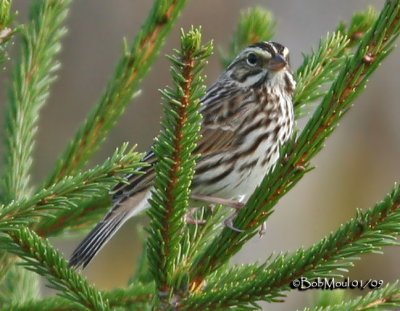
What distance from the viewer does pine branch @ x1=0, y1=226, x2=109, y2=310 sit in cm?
196

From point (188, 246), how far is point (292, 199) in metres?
8.35

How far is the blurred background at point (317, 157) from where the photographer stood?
9867mm

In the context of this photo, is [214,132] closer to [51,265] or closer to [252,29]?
[252,29]

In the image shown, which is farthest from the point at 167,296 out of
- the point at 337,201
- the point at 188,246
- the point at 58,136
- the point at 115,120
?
the point at 337,201

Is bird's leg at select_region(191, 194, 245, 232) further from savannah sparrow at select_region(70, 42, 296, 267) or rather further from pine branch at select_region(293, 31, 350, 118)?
pine branch at select_region(293, 31, 350, 118)

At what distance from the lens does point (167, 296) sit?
2.03 meters

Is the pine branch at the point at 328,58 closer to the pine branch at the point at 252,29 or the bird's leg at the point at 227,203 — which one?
the pine branch at the point at 252,29

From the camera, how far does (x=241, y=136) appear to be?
11.1 ft

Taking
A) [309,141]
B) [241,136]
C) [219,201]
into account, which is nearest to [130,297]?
[219,201]

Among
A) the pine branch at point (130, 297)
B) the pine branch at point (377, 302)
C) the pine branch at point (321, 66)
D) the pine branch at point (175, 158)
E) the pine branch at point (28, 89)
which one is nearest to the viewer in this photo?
the pine branch at point (175, 158)

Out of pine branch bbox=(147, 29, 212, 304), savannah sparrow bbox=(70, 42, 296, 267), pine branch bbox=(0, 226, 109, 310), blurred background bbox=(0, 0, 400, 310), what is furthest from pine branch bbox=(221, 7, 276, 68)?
blurred background bbox=(0, 0, 400, 310)

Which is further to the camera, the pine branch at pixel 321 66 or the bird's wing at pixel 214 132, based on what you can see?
the bird's wing at pixel 214 132

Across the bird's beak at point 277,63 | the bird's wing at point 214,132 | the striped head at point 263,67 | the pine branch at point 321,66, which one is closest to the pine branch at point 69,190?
the pine branch at point 321,66

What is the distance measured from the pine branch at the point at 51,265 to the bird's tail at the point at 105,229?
0.52 m
